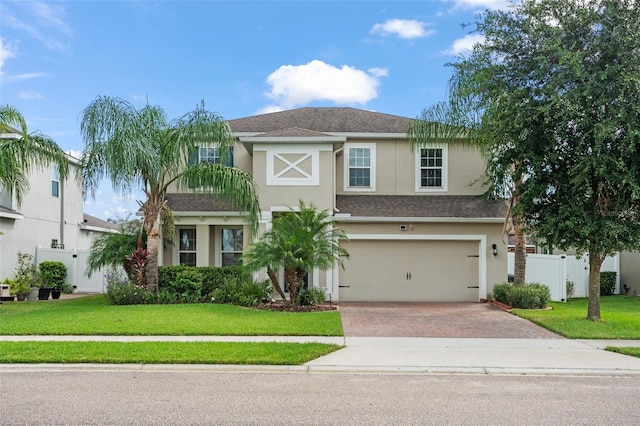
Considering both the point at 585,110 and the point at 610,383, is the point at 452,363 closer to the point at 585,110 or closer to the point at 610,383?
the point at 610,383

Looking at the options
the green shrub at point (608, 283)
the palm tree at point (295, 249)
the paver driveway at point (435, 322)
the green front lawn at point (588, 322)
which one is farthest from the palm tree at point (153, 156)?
the green shrub at point (608, 283)

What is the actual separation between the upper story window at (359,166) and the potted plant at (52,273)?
11.9 meters

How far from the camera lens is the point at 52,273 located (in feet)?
69.6

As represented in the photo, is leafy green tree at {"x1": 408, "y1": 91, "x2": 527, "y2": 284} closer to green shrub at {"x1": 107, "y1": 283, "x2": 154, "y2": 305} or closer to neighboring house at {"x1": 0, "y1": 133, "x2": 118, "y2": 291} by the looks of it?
green shrub at {"x1": 107, "y1": 283, "x2": 154, "y2": 305}

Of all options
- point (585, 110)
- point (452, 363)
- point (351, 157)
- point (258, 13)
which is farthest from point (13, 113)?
point (585, 110)

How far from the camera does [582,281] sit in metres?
22.1

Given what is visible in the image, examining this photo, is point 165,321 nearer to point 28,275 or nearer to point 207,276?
point 207,276

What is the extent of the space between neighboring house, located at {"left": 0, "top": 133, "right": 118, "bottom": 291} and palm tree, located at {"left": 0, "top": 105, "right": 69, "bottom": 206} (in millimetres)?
2331

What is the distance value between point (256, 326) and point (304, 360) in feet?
11.2

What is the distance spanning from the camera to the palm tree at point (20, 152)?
50.4ft

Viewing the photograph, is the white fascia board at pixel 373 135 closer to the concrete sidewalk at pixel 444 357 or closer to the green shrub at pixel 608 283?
the concrete sidewalk at pixel 444 357

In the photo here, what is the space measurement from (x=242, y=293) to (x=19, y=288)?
904 cm

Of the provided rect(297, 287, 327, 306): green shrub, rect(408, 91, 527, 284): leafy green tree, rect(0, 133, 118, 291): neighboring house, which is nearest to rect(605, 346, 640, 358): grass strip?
rect(408, 91, 527, 284): leafy green tree

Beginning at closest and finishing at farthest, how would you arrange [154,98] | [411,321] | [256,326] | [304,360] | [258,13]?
[304,360]
[256,326]
[411,321]
[258,13]
[154,98]
